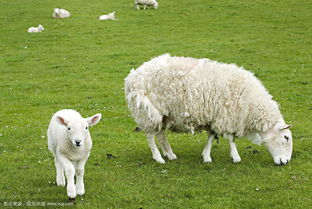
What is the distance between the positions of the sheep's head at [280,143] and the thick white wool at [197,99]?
178 mm

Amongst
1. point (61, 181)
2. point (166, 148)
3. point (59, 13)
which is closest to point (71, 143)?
point (61, 181)

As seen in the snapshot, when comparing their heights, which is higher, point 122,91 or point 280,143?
point 280,143

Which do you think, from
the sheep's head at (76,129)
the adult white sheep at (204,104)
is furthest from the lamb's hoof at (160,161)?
the sheep's head at (76,129)

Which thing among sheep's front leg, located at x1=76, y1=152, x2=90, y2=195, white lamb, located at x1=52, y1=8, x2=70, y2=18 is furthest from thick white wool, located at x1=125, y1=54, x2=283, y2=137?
white lamb, located at x1=52, y1=8, x2=70, y2=18

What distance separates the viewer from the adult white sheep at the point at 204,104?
9.31 metres

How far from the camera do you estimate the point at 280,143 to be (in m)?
9.34

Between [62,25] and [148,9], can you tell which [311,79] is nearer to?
[62,25]

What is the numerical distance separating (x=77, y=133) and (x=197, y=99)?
3017 mm

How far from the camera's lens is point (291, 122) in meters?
12.4

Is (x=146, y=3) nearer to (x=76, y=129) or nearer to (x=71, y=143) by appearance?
(x=71, y=143)

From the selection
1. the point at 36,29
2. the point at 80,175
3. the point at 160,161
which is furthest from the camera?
the point at 36,29

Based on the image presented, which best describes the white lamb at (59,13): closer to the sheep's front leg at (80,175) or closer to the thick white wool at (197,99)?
the thick white wool at (197,99)

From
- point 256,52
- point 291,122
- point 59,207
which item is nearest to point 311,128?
point 291,122

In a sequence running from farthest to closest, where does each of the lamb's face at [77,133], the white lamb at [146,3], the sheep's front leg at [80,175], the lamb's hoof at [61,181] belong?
1. the white lamb at [146,3]
2. the lamb's hoof at [61,181]
3. the sheep's front leg at [80,175]
4. the lamb's face at [77,133]
